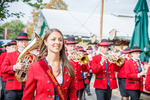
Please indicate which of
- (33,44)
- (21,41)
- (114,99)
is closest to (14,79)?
(21,41)

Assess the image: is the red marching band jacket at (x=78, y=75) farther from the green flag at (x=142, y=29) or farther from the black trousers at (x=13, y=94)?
the green flag at (x=142, y=29)

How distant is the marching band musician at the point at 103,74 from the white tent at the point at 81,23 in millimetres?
9950

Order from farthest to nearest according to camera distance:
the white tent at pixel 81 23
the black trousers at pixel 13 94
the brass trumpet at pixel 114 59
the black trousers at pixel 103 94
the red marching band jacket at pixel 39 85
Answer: the white tent at pixel 81 23 → the brass trumpet at pixel 114 59 → the black trousers at pixel 103 94 → the black trousers at pixel 13 94 → the red marching band jacket at pixel 39 85

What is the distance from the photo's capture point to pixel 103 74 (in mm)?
4766

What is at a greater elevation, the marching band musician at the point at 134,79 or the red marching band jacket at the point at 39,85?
the red marching band jacket at the point at 39,85

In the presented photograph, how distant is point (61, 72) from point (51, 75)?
21 centimetres

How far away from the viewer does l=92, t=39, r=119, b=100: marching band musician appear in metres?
4.62

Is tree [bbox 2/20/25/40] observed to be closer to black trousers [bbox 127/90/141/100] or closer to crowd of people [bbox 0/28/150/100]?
crowd of people [bbox 0/28/150/100]

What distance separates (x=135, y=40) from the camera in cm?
745

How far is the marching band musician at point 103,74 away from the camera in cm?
462

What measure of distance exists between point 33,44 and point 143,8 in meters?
5.98

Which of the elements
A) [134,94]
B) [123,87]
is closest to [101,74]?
[134,94]

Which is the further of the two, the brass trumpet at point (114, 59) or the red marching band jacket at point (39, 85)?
the brass trumpet at point (114, 59)

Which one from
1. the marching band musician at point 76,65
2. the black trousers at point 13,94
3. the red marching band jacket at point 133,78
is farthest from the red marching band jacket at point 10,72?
the red marching band jacket at point 133,78
